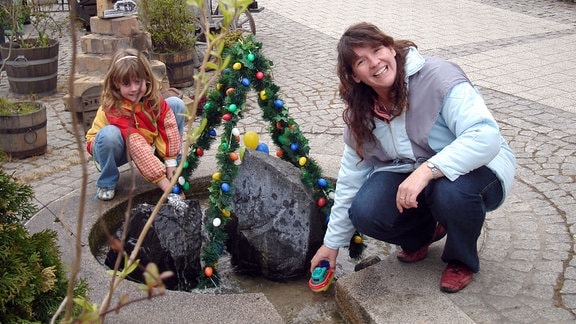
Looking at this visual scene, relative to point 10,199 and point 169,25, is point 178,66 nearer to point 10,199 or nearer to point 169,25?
point 169,25

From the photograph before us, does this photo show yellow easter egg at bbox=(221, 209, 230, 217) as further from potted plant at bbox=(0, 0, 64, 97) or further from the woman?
potted plant at bbox=(0, 0, 64, 97)

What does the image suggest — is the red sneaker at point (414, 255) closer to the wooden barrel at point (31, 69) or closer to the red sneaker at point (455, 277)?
the red sneaker at point (455, 277)

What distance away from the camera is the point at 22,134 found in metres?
5.55

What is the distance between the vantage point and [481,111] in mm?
3107

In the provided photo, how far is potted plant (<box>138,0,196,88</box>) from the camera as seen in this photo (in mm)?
7613

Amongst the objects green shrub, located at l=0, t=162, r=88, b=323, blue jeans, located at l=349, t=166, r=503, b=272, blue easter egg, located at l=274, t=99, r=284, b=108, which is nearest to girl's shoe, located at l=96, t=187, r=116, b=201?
blue easter egg, located at l=274, t=99, r=284, b=108

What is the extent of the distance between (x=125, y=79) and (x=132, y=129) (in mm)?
294

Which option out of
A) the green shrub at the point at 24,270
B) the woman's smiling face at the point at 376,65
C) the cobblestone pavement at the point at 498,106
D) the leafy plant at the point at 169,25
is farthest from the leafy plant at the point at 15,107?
the woman's smiling face at the point at 376,65

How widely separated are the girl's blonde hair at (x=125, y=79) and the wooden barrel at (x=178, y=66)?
3245 millimetres

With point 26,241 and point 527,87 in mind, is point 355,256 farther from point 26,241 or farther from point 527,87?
point 527,87

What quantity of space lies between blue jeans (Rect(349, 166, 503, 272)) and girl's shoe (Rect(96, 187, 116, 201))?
5.31ft

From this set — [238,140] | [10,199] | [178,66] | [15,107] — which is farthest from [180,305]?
[178,66]

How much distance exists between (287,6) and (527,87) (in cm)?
627

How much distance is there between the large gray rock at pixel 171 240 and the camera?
3.60 m
